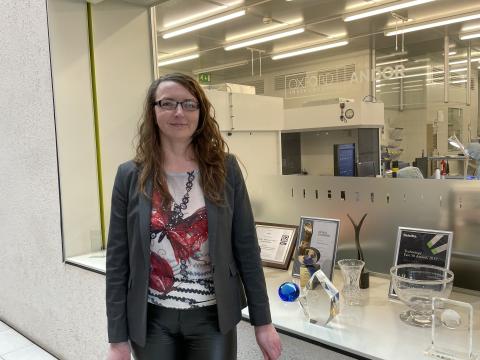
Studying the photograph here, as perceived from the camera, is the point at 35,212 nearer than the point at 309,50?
Yes

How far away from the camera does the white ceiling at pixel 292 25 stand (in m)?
5.96

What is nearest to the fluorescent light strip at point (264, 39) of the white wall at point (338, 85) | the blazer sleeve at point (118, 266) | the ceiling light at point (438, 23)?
the white wall at point (338, 85)

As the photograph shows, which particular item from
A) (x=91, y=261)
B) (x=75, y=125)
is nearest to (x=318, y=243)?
(x=91, y=261)

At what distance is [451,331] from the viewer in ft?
3.81

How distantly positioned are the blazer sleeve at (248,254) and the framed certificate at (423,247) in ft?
1.75

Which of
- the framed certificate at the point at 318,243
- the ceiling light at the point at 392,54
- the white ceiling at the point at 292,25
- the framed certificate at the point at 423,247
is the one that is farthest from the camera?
the ceiling light at the point at 392,54

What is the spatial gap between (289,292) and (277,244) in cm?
43

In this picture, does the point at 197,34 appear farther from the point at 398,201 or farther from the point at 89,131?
the point at 398,201

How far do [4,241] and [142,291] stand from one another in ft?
7.24

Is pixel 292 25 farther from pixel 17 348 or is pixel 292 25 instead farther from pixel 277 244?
pixel 17 348

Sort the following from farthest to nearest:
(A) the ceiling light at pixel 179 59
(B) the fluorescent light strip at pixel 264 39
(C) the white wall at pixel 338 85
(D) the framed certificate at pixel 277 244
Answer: (A) the ceiling light at pixel 179 59
(C) the white wall at pixel 338 85
(B) the fluorescent light strip at pixel 264 39
(D) the framed certificate at pixel 277 244

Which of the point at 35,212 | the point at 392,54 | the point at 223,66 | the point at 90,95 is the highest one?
the point at 223,66

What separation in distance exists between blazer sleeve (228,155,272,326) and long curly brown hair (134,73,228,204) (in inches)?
2.5

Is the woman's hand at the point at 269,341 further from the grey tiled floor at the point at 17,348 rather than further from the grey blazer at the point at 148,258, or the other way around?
the grey tiled floor at the point at 17,348
